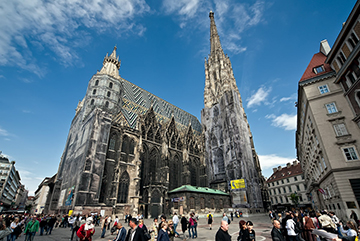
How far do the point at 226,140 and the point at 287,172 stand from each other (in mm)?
27487

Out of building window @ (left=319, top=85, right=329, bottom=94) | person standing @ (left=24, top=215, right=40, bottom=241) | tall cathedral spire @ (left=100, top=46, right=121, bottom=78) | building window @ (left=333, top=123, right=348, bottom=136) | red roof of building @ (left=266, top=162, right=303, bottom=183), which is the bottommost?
person standing @ (left=24, top=215, right=40, bottom=241)

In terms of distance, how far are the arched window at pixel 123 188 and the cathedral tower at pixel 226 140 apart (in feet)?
62.2

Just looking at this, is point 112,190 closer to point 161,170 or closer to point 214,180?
point 161,170

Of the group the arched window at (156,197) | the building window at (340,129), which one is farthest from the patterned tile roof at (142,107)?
the building window at (340,129)

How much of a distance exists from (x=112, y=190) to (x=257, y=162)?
3318cm

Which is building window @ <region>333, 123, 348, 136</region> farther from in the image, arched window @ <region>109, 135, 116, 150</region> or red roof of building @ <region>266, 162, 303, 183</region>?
red roof of building @ <region>266, 162, 303, 183</region>

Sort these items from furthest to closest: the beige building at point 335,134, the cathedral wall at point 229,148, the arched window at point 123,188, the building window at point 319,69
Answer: the cathedral wall at point 229,148, the arched window at point 123,188, the building window at point 319,69, the beige building at point 335,134

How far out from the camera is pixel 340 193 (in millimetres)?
15078

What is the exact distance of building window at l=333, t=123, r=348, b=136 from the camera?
1628 centimetres

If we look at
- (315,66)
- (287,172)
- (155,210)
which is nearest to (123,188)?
(155,210)

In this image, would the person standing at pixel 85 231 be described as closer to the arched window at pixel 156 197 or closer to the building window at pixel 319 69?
the arched window at pixel 156 197

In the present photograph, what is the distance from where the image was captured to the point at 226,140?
1564 inches

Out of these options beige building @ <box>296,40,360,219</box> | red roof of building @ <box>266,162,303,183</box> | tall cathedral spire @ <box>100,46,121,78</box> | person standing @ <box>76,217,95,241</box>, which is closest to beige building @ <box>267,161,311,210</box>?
red roof of building @ <box>266,162,303,183</box>

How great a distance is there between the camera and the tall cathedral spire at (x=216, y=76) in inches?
1859
